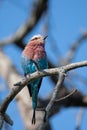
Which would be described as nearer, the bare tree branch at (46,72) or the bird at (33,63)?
the bare tree branch at (46,72)

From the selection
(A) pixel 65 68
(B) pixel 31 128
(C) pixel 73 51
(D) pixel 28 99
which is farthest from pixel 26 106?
(A) pixel 65 68

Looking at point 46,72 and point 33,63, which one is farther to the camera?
point 33,63

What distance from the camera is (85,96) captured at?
635 cm

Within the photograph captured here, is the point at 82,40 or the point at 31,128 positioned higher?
the point at 82,40

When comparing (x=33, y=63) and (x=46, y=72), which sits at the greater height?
(x=33, y=63)

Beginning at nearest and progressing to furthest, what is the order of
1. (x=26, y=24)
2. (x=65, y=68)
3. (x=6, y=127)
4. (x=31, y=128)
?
(x=65, y=68), (x=6, y=127), (x=31, y=128), (x=26, y=24)

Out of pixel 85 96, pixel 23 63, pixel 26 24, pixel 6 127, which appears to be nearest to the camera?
pixel 6 127

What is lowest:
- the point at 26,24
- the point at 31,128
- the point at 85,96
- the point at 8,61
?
the point at 31,128

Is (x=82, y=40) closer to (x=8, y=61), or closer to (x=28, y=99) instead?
(x=8, y=61)

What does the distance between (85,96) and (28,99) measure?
85cm

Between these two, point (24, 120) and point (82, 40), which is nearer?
point (24, 120)

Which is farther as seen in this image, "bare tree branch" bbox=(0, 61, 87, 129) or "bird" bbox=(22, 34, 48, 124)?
"bird" bbox=(22, 34, 48, 124)

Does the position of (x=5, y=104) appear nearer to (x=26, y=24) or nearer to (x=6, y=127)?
(x=6, y=127)

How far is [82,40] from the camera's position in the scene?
7535mm
